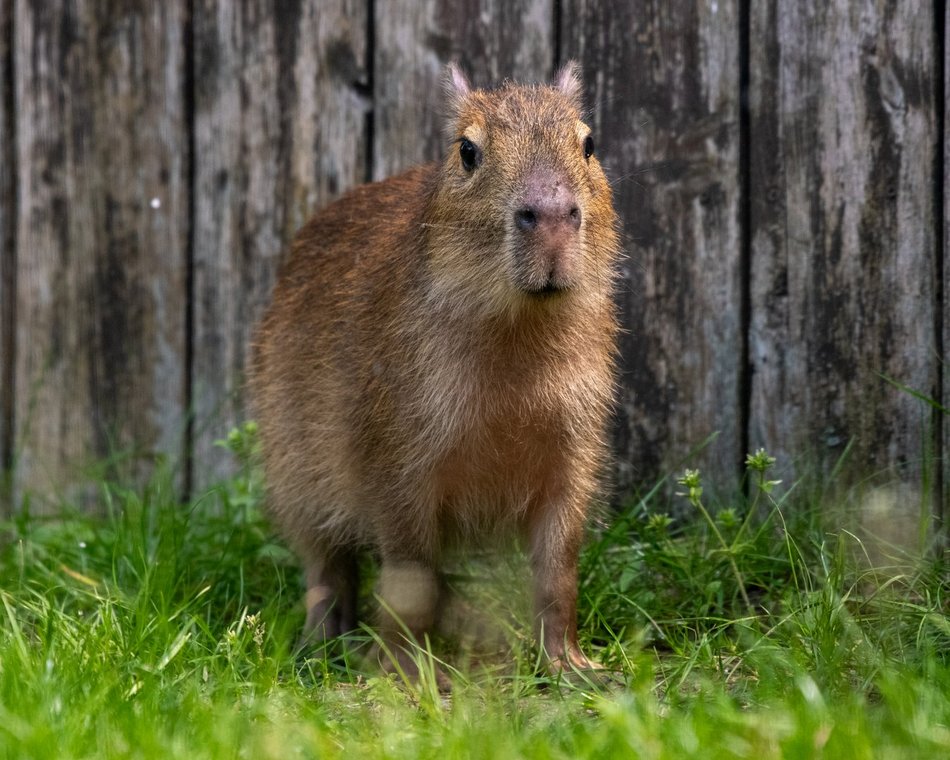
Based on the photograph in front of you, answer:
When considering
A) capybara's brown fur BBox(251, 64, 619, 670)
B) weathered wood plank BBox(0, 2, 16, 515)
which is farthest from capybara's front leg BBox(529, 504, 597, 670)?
weathered wood plank BBox(0, 2, 16, 515)

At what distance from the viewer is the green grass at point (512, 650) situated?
2506 millimetres

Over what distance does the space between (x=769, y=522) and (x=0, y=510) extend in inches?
113

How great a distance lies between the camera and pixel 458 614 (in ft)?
12.8

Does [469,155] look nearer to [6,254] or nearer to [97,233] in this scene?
[97,233]

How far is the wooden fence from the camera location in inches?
161

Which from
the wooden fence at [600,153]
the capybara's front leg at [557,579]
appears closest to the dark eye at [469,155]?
the wooden fence at [600,153]

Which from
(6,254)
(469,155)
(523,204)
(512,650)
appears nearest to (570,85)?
(469,155)

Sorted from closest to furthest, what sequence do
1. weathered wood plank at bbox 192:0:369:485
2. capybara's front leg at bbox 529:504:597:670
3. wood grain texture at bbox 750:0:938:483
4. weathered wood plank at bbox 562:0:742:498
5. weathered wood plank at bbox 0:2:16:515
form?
capybara's front leg at bbox 529:504:597:670 < wood grain texture at bbox 750:0:938:483 < weathered wood plank at bbox 562:0:742:498 < weathered wood plank at bbox 192:0:369:485 < weathered wood plank at bbox 0:2:16:515

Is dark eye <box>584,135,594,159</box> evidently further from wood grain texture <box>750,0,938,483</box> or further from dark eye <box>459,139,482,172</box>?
wood grain texture <box>750,0,938,483</box>

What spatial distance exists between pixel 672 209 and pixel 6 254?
252 centimetres

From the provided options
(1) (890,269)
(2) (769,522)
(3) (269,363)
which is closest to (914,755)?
(2) (769,522)

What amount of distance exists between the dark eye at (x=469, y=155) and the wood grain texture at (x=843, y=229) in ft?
3.83

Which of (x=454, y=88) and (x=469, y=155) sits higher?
(x=454, y=88)

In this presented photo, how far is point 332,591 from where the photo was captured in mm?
4172
